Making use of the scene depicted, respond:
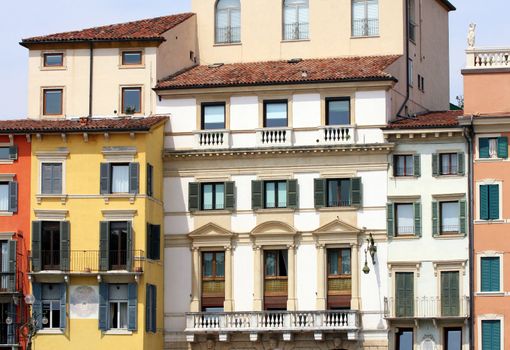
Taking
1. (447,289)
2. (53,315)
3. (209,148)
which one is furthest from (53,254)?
A: (447,289)

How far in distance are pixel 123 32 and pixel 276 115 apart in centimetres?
928

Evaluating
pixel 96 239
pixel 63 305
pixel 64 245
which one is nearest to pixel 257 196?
pixel 96 239

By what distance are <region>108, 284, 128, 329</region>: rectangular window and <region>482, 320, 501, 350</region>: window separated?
54.8 ft

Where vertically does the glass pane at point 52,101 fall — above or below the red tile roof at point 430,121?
above

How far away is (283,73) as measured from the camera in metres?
90.9

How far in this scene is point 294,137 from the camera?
89.3 metres

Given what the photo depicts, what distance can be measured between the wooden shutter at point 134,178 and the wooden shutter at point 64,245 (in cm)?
353

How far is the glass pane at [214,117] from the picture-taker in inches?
3565

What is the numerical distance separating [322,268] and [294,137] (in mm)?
6464

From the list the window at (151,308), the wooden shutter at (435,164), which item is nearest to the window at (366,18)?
the wooden shutter at (435,164)

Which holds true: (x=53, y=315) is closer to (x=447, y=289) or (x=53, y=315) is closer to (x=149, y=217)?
(x=149, y=217)

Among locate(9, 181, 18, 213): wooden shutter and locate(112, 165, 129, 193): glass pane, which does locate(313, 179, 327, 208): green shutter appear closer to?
locate(112, 165, 129, 193): glass pane

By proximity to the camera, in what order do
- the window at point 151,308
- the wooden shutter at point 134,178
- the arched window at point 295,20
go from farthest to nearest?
the arched window at point 295,20 < the wooden shutter at point 134,178 < the window at point 151,308

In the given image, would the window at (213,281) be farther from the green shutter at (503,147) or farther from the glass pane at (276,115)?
the green shutter at (503,147)
